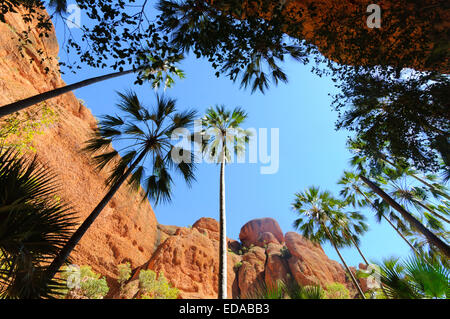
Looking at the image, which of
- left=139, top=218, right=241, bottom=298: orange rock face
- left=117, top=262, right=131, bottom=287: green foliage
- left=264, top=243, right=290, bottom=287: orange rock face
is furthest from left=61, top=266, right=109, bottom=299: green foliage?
left=264, top=243, right=290, bottom=287: orange rock face

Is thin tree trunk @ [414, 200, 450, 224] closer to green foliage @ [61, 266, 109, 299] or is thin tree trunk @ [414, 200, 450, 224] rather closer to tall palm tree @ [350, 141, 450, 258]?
tall palm tree @ [350, 141, 450, 258]

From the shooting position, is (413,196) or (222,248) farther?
(413,196)

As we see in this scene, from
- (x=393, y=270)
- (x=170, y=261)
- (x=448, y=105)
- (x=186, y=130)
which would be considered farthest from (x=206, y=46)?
(x=170, y=261)

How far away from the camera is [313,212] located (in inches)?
542

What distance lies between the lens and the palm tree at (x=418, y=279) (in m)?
3.03

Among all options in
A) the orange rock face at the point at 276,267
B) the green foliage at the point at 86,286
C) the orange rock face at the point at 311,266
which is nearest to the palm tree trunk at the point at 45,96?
the green foliage at the point at 86,286

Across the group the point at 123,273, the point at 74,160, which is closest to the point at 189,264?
the point at 123,273

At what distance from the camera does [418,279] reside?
322cm

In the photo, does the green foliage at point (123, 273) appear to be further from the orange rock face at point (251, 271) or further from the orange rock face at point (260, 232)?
the orange rock face at point (260, 232)

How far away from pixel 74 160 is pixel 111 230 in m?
6.98

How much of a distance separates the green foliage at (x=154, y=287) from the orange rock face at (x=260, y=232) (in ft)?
59.1

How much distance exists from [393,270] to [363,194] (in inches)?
477

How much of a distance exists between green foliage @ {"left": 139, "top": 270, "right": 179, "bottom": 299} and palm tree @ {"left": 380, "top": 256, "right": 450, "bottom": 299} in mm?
14970

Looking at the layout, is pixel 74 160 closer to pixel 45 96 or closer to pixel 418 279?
pixel 45 96
